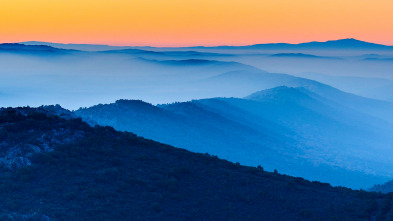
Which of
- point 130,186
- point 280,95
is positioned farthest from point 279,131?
point 130,186

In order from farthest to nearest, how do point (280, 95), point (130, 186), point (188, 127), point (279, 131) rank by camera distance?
1. point (280, 95)
2. point (279, 131)
3. point (188, 127)
4. point (130, 186)

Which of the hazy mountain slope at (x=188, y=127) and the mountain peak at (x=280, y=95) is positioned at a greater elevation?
the mountain peak at (x=280, y=95)

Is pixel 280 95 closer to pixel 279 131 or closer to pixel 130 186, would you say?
pixel 279 131

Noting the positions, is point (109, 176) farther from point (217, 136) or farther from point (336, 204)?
point (217, 136)

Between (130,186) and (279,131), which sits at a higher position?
(130,186)

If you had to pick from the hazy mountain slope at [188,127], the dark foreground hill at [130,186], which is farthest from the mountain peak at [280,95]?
the dark foreground hill at [130,186]

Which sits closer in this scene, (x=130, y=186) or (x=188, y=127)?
(x=130, y=186)

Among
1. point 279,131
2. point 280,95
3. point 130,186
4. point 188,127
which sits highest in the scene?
point 280,95

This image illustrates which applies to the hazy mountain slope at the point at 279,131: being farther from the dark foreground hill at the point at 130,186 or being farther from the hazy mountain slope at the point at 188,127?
the dark foreground hill at the point at 130,186

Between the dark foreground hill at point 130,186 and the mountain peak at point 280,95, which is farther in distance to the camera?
the mountain peak at point 280,95

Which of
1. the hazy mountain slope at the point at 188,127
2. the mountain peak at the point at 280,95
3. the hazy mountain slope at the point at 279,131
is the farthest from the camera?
the mountain peak at the point at 280,95
